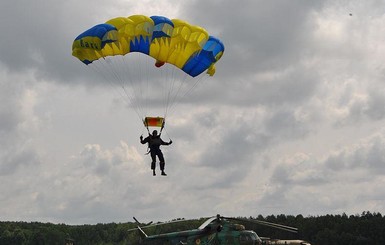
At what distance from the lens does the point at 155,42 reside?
4281cm

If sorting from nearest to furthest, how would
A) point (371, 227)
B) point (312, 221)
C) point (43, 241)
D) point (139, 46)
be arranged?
point (139, 46)
point (371, 227)
point (312, 221)
point (43, 241)

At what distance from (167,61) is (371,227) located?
7629 centimetres

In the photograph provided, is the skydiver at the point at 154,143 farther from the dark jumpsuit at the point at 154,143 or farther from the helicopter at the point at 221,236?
the helicopter at the point at 221,236

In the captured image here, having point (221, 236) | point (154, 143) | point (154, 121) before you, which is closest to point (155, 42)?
point (154, 121)

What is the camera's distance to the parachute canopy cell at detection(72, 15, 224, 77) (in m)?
41.6

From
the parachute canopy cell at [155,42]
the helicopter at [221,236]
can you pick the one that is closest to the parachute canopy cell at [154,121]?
the parachute canopy cell at [155,42]

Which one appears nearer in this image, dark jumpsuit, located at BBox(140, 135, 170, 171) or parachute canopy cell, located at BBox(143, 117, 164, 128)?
dark jumpsuit, located at BBox(140, 135, 170, 171)

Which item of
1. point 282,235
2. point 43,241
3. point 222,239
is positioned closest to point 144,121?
point 222,239

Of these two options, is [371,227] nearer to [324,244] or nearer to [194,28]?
[324,244]

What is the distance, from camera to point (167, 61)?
43.9 m

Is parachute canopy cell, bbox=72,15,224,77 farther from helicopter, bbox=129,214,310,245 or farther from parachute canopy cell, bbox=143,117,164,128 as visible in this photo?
helicopter, bbox=129,214,310,245

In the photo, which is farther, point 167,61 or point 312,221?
point 312,221

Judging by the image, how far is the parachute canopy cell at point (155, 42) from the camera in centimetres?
4159

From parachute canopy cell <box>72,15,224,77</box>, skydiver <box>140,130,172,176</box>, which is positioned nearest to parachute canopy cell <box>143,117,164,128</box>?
skydiver <box>140,130,172,176</box>
